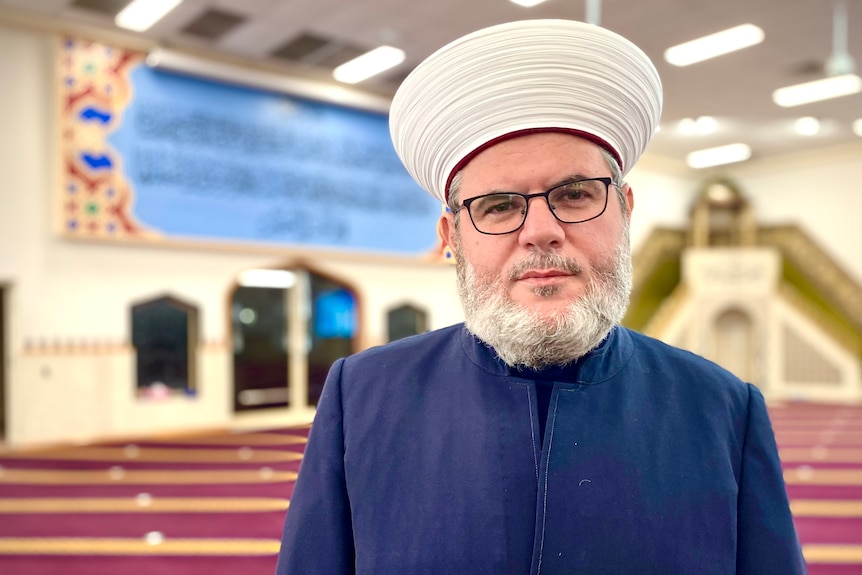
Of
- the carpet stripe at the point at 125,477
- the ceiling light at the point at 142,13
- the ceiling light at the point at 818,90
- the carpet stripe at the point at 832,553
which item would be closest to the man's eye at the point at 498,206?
the carpet stripe at the point at 832,553

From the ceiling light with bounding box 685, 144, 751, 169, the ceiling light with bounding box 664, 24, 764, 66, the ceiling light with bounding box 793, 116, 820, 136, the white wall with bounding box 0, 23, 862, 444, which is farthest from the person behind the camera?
the ceiling light with bounding box 685, 144, 751, 169

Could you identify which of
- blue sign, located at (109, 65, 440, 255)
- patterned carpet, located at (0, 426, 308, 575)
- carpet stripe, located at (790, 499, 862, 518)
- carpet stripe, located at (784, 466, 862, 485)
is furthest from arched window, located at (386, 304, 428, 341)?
carpet stripe, located at (790, 499, 862, 518)

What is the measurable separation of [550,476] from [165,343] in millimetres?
6355

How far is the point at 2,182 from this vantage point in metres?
5.77

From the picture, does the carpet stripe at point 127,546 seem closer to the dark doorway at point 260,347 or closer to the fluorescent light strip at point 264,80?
the dark doorway at point 260,347

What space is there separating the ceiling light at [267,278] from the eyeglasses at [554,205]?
643cm

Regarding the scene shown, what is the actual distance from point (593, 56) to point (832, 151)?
440 inches

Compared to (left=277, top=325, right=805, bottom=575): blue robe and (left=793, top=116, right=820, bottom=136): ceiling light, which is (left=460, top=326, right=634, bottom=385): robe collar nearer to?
(left=277, top=325, right=805, bottom=575): blue robe

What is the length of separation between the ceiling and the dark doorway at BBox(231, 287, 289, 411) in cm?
241

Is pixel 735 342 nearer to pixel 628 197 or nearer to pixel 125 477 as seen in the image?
pixel 125 477

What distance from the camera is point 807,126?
924cm

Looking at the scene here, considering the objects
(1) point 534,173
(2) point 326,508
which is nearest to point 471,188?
(1) point 534,173

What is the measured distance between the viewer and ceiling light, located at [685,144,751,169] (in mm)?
10320

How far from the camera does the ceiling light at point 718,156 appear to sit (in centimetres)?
1032
